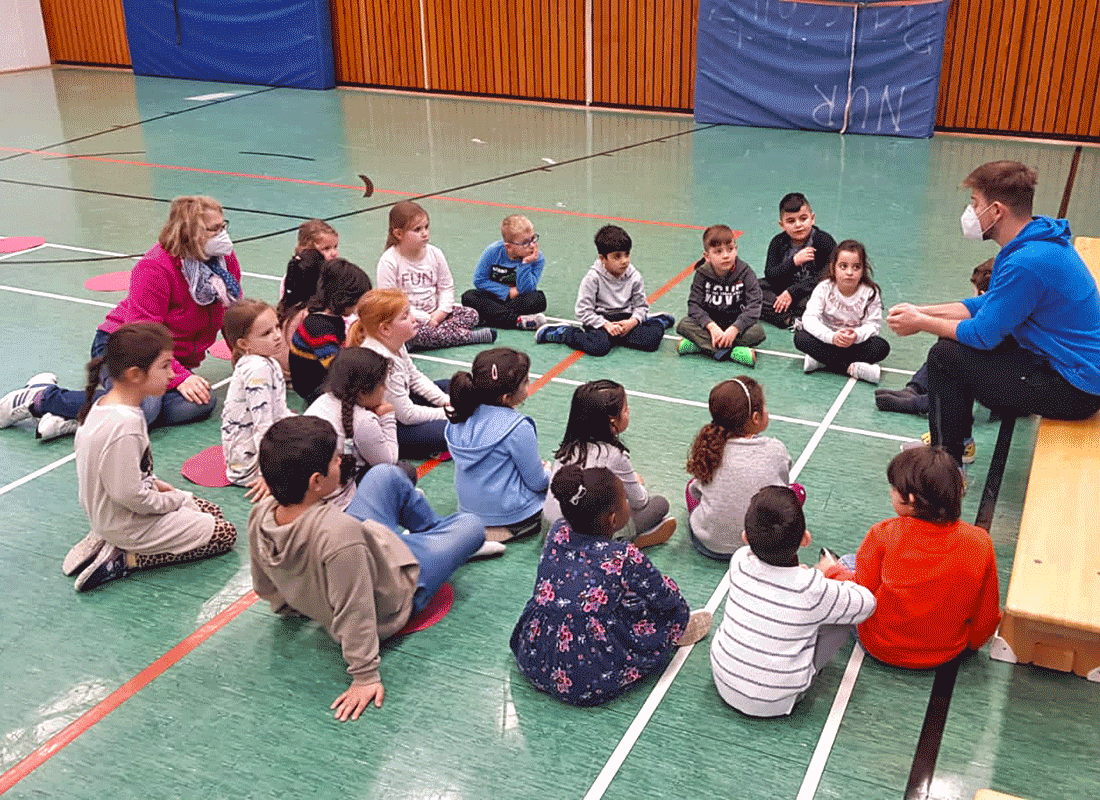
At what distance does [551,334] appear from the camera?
608cm

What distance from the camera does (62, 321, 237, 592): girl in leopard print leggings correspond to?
11.9 ft

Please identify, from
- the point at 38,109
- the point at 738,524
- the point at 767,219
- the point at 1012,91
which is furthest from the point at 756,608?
the point at 38,109

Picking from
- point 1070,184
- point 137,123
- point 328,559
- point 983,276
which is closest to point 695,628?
point 328,559

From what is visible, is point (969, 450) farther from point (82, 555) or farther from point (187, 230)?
point (187, 230)

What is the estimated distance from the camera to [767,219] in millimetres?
8359

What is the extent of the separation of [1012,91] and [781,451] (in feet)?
30.7

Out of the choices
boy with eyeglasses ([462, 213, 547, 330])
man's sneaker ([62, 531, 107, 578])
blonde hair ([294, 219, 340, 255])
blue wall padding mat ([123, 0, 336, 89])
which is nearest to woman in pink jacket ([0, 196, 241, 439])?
blonde hair ([294, 219, 340, 255])

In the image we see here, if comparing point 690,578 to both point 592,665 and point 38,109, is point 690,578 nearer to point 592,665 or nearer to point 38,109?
point 592,665

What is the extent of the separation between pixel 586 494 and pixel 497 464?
94cm

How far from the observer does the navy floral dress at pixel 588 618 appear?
3.11 meters

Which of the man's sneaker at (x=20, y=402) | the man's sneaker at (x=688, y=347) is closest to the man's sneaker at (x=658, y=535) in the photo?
the man's sneaker at (x=688, y=347)

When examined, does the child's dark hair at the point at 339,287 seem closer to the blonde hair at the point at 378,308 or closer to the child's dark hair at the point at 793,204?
the blonde hair at the point at 378,308

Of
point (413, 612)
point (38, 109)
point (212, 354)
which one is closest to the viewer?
point (413, 612)

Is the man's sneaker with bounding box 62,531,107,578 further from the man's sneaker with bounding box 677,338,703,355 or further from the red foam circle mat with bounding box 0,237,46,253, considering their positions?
the red foam circle mat with bounding box 0,237,46,253
